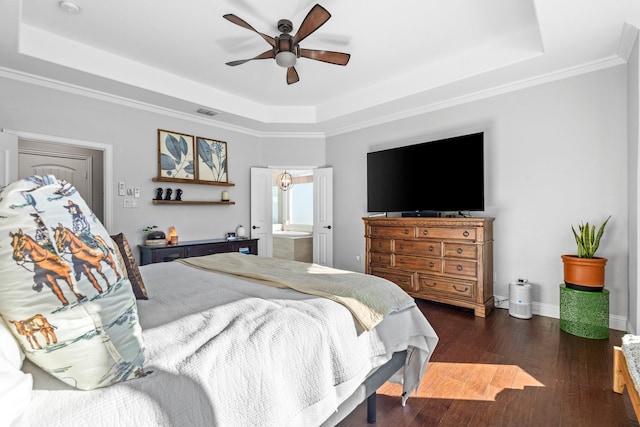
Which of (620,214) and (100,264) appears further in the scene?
(620,214)

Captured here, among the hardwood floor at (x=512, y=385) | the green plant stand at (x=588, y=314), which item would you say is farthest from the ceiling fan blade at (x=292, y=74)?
the green plant stand at (x=588, y=314)

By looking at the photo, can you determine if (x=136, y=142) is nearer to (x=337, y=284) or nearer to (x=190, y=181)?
(x=190, y=181)

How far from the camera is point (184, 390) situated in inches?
31.7

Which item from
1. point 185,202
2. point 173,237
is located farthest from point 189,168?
point 173,237

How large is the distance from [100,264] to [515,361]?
2.73 meters

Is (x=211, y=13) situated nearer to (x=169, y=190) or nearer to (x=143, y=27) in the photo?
(x=143, y=27)

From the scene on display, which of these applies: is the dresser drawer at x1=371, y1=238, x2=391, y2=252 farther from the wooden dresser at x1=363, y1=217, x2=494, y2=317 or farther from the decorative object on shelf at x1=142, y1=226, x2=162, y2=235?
the decorative object on shelf at x1=142, y1=226, x2=162, y2=235

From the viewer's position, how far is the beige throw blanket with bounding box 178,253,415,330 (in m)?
1.40

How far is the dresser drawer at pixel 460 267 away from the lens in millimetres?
3407

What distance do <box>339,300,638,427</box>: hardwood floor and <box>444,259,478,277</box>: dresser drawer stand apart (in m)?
0.65

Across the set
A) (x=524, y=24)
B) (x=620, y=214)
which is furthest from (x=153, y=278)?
(x=620, y=214)

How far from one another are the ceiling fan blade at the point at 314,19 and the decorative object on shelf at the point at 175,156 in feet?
8.78

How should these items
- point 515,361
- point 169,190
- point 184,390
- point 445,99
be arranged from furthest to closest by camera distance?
1. point 169,190
2. point 445,99
3. point 515,361
4. point 184,390

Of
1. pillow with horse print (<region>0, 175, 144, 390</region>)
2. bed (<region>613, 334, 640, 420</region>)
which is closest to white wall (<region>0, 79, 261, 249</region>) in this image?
pillow with horse print (<region>0, 175, 144, 390</region>)
